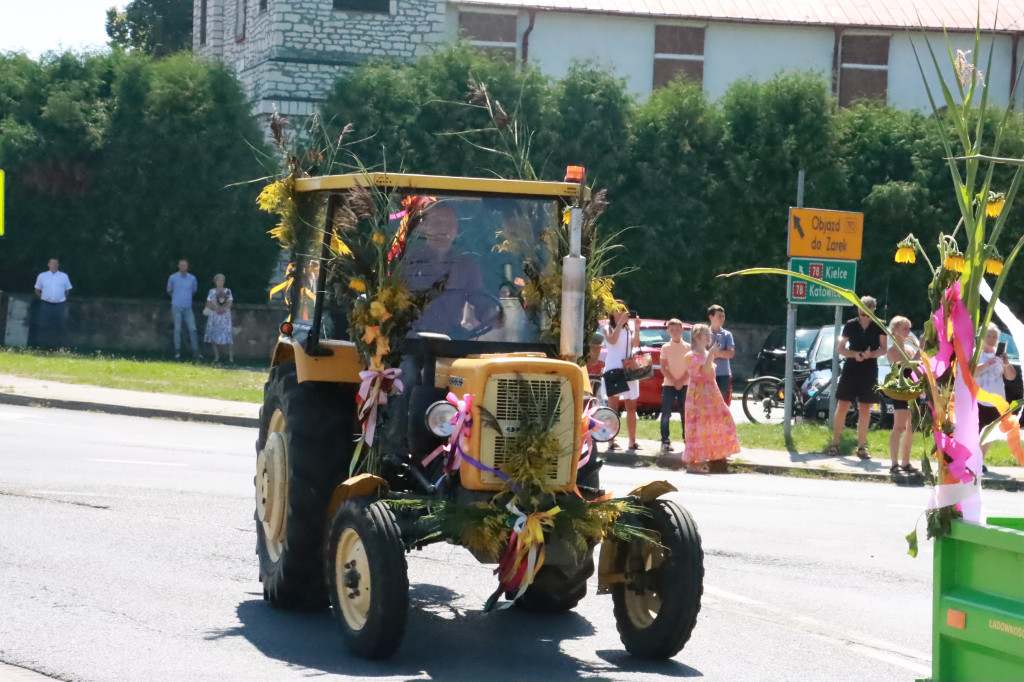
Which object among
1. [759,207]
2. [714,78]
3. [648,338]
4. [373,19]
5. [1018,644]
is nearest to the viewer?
[1018,644]

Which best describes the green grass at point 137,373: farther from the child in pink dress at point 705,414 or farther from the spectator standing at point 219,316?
the child in pink dress at point 705,414

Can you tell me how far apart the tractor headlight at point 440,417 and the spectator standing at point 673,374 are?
1042cm

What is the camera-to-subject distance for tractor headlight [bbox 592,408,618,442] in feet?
22.7

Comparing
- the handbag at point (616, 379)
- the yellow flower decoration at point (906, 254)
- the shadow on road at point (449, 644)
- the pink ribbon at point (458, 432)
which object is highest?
the yellow flower decoration at point (906, 254)

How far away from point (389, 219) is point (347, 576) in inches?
67.3

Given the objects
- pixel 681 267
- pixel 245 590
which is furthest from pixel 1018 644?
pixel 681 267

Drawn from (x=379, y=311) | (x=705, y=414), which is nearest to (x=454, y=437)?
(x=379, y=311)

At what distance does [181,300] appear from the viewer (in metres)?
30.4

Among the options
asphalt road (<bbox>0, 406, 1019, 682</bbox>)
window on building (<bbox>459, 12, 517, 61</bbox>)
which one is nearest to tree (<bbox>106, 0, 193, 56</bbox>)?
window on building (<bbox>459, 12, 517, 61</bbox>)

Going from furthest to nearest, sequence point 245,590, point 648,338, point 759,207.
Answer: point 759,207, point 648,338, point 245,590

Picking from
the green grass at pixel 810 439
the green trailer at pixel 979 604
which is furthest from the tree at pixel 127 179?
the green trailer at pixel 979 604

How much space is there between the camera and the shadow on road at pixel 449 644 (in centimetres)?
665

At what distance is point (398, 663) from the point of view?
6.71 m

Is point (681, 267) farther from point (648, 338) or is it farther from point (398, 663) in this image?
point (398, 663)
